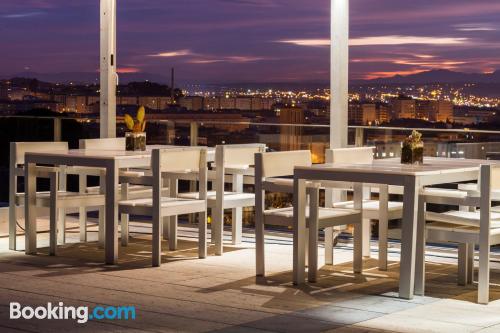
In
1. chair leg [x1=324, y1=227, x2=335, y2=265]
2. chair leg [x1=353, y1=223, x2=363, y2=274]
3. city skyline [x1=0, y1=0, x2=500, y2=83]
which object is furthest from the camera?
city skyline [x1=0, y1=0, x2=500, y2=83]

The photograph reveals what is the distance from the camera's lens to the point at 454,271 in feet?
21.6

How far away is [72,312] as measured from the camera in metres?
5.00

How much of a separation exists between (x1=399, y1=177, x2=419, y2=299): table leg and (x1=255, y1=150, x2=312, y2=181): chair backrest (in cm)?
87

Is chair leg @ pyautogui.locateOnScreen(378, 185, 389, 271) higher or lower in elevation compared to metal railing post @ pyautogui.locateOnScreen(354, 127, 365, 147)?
lower

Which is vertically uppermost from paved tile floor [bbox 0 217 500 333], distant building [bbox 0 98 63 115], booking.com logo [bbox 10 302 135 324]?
distant building [bbox 0 98 63 115]

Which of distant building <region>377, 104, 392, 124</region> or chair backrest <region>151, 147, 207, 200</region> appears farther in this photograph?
distant building <region>377, 104, 392, 124</region>

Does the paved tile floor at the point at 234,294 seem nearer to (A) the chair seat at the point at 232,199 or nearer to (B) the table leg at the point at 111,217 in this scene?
(B) the table leg at the point at 111,217

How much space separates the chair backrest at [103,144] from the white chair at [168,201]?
1.09 metres

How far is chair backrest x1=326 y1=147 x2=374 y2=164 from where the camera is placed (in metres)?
6.59

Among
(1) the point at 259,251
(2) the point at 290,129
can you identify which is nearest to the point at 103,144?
(2) the point at 290,129

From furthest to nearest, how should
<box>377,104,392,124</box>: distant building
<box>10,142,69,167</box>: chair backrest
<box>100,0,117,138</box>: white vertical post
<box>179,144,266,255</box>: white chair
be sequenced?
1. <box>100,0,117,138</box>: white vertical post
2. <box>377,104,392,124</box>: distant building
3. <box>10,142,69,167</box>: chair backrest
4. <box>179,144,266,255</box>: white chair

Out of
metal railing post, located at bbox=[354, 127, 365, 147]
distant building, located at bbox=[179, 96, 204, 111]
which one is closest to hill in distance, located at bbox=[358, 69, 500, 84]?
metal railing post, located at bbox=[354, 127, 365, 147]

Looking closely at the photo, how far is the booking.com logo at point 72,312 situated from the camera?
4.87 meters

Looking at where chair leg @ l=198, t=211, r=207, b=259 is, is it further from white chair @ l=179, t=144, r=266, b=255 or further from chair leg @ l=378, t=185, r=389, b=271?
chair leg @ l=378, t=185, r=389, b=271
